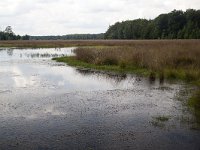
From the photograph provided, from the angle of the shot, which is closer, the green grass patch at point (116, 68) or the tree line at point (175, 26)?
the green grass patch at point (116, 68)

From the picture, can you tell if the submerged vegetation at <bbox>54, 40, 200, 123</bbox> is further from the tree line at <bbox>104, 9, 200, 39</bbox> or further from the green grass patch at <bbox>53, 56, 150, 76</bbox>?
the tree line at <bbox>104, 9, 200, 39</bbox>

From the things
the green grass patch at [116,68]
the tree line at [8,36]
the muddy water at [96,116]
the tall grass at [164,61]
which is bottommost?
the muddy water at [96,116]

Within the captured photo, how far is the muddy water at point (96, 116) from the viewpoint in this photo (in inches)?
315

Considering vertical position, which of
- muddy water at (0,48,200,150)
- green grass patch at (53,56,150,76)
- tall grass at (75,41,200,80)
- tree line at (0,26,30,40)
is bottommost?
muddy water at (0,48,200,150)

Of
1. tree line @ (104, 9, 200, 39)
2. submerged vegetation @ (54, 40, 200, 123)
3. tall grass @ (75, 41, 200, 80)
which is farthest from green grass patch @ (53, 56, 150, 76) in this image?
tree line @ (104, 9, 200, 39)

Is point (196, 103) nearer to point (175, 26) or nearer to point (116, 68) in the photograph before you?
point (116, 68)

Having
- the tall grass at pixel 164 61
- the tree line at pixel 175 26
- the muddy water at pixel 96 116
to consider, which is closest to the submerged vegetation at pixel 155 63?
the tall grass at pixel 164 61

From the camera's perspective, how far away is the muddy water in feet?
26.2

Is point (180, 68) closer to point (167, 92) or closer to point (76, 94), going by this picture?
point (167, 92)

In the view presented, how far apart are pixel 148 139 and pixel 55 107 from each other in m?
4.48

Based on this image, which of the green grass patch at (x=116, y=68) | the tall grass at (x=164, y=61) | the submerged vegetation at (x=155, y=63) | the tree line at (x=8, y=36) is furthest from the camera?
the tree line at (x=8, y=36)

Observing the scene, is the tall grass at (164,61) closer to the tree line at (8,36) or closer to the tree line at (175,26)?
the tree line at (175,26)

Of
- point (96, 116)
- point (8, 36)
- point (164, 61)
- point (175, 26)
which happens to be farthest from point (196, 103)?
point (8, 36)

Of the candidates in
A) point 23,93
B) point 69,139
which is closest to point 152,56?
point 23,93
